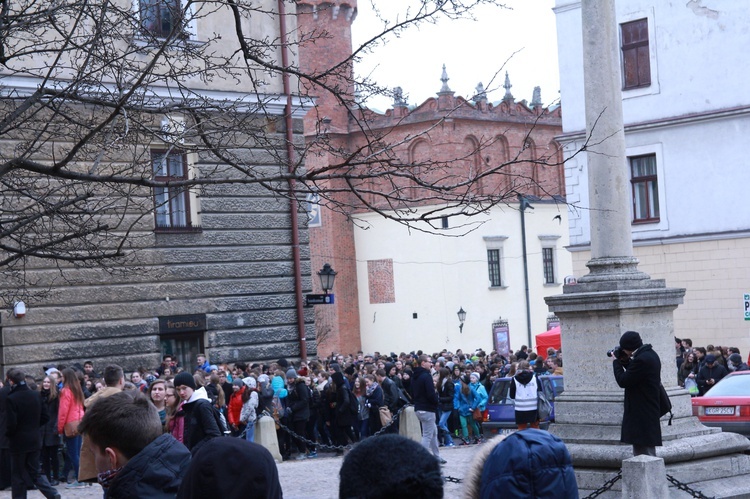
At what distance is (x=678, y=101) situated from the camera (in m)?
33.3

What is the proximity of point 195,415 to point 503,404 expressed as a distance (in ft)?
41.4

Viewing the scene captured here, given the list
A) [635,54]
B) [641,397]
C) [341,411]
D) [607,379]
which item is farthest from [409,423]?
[635,54]

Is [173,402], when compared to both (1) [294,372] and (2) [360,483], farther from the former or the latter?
(1) [294,372]

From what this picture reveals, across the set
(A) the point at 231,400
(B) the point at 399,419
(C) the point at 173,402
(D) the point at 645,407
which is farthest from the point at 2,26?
(B) the point at 399,419

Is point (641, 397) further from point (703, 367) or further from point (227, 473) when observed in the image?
point (703, 367)

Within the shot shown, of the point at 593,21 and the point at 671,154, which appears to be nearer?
the point at 593,21

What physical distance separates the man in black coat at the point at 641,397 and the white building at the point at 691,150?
873 inches

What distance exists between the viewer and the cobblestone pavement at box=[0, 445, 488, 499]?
627 inches

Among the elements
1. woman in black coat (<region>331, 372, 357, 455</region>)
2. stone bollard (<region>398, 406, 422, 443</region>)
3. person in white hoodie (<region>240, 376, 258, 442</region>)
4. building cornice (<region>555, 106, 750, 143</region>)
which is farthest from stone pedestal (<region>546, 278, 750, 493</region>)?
building cornice (<region>555, 106, 750, 143</region>)

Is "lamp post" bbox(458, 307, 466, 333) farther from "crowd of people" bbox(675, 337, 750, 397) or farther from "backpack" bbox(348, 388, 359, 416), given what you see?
"backpack" bbox(348, 388, 359, 416)

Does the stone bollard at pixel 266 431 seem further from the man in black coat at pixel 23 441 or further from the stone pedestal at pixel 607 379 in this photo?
the stone pedestal at pixel 607 379

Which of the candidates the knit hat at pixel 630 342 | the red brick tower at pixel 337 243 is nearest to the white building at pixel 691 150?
the red brick tower at pixel 337 243

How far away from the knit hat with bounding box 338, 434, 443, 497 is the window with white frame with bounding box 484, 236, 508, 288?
51.8 meters

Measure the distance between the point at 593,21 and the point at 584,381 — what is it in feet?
13.6
